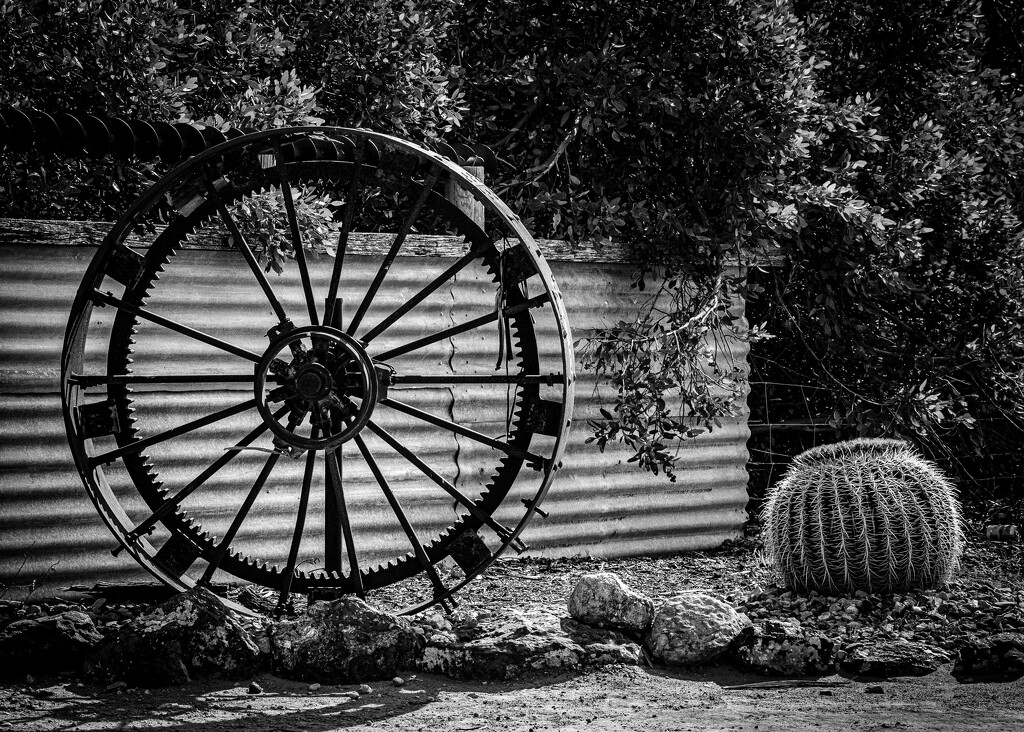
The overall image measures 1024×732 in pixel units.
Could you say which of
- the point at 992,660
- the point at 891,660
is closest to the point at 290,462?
the point at 891,660

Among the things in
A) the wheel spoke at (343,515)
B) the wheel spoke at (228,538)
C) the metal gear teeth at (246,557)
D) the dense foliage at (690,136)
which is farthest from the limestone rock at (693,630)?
the wheel spoke at (228,538)

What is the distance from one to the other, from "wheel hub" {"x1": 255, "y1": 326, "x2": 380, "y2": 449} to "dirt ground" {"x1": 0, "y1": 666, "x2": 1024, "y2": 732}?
987 millimetres

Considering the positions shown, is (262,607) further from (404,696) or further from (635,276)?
(635,276)

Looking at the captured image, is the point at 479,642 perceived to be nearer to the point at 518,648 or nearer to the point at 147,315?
the point at 518,648

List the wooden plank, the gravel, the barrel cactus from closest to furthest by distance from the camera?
1. the gravel
2. the wooden plank
3. the barrel cactus

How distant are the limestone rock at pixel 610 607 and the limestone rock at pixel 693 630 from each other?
0.06 meters

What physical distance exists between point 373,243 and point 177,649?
2.38 metres

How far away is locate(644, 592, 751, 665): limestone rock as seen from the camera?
4.09 m

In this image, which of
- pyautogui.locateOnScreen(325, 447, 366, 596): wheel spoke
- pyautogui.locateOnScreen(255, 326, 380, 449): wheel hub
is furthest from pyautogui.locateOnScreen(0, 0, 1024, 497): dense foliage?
pyautogui.locateOnScreen(325, 447, 366, 596): wheel spoke

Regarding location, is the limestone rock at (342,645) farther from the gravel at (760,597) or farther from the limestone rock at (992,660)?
the limestone rock at (992,660)

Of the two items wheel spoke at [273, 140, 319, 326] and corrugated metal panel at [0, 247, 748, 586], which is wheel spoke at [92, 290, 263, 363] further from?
corrugated metal panel at [0, 247, 748, 586]

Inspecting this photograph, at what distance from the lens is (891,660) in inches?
157

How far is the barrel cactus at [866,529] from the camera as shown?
493 centimetres

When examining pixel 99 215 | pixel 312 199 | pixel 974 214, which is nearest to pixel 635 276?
pixel 312 199
